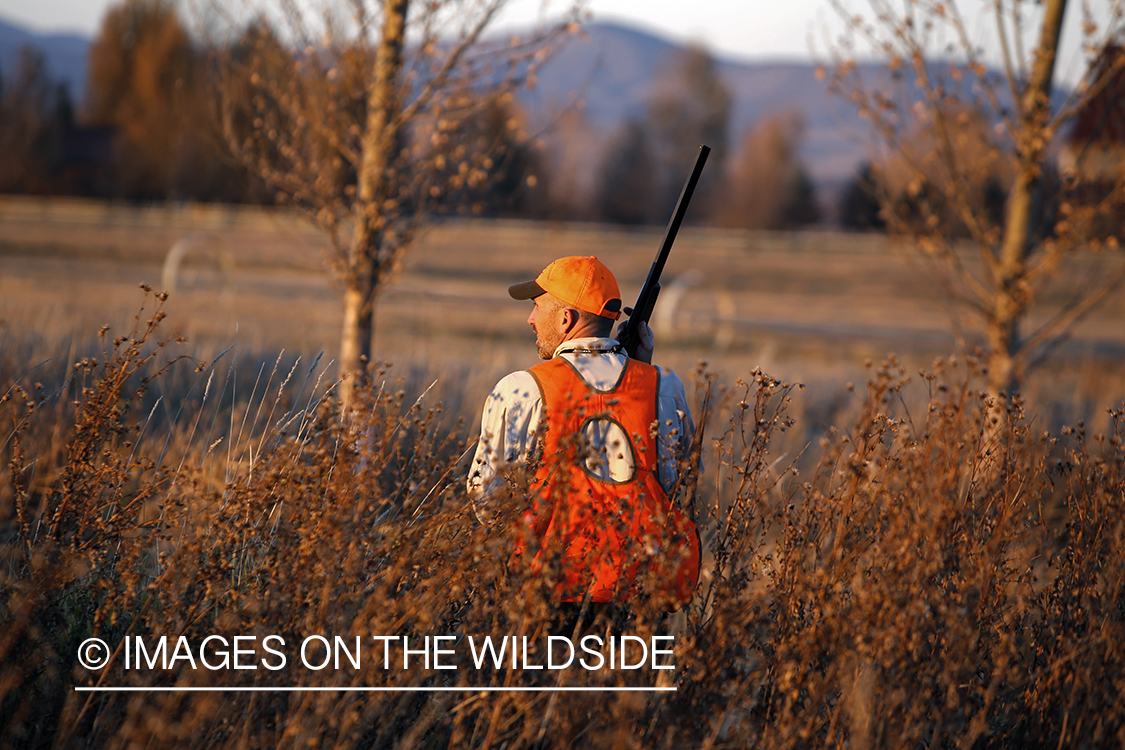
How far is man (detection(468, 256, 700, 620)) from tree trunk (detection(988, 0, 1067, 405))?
4006 millimetres

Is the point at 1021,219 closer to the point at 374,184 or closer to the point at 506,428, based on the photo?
the point at 374,184

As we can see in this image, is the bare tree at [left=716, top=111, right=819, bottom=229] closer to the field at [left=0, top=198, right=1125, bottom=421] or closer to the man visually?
the field at [left=0, top=198, right=1125, bottom=421]

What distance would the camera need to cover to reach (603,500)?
285 cm

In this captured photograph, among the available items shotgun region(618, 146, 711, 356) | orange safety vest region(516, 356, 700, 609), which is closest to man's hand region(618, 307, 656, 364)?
shotgun region(618, 146, 711, 356)

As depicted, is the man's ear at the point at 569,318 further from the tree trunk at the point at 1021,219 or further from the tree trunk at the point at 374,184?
the tree trunk at the point at 1021,219

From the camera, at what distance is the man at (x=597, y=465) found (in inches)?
108

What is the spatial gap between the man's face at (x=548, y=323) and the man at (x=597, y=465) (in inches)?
7.4

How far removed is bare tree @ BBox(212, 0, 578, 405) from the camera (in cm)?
526

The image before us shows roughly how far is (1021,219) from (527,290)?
4324mm

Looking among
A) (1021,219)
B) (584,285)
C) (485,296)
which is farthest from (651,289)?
(485,296)

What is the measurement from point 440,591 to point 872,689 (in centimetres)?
136

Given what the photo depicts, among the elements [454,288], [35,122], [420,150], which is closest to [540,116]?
[420,150]

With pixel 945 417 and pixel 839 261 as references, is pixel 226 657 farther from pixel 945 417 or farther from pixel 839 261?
pixel 839 261

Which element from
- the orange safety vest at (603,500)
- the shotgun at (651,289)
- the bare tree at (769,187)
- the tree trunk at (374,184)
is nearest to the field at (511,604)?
the orange safety vest at (603,500)
